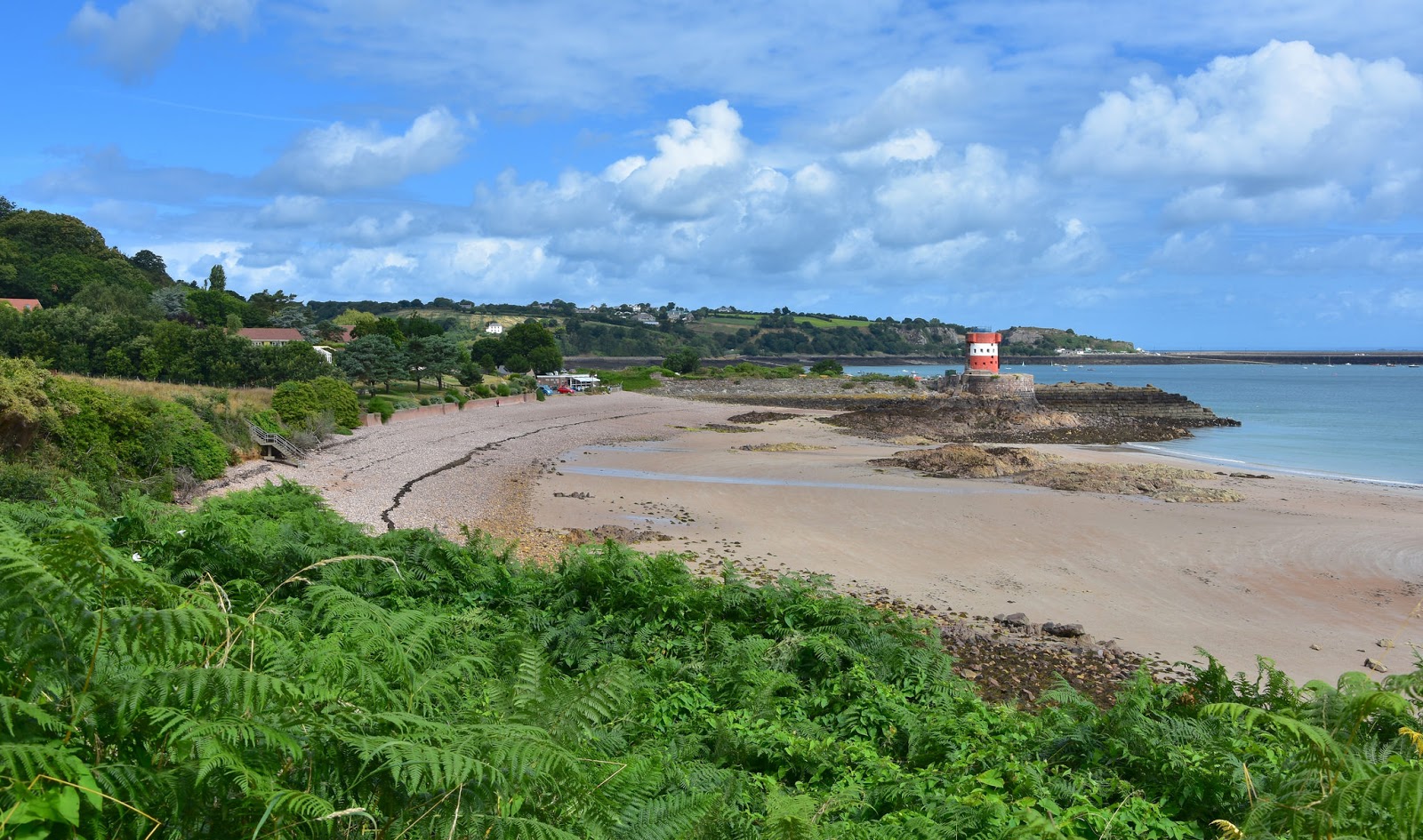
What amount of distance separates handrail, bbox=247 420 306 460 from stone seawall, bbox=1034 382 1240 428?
146ft

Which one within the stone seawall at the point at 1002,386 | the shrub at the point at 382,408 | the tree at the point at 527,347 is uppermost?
the tree at the point at 527,347

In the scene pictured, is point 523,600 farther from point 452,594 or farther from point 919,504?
point 919,504

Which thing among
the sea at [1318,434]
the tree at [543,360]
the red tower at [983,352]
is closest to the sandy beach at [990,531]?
the sea at [1318,434]

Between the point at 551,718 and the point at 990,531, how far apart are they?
61.4ft

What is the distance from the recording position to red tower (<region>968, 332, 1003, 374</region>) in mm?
59938

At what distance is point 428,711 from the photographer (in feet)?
9.60

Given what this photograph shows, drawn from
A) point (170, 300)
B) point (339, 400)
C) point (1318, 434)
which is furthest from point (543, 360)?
point (1318, 434)

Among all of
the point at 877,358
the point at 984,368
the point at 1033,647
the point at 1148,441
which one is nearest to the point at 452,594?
the point at 1033,647

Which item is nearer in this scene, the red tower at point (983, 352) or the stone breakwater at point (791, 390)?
the red tower at point (983, 352)

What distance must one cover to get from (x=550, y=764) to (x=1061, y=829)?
2727 millimetres

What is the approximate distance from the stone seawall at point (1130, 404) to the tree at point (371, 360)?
3984cm

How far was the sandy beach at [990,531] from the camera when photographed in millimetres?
13711

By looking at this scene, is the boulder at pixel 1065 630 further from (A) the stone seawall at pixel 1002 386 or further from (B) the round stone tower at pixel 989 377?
(A) the stone seawall at pixel 1002 386

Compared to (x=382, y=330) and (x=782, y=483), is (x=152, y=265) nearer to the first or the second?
(x=382, y=330)
